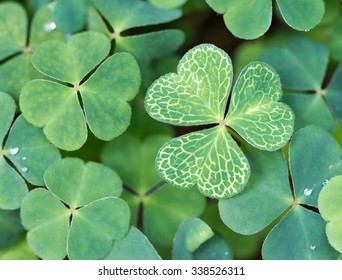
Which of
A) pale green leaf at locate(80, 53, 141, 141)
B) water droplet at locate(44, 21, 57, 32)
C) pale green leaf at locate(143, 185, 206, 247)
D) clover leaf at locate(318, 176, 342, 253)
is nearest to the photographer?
clover leaf at locate(318, 176, 342, 253)

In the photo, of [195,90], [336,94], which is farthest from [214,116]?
[336,94]

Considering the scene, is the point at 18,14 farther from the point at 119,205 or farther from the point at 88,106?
the point at 119,205

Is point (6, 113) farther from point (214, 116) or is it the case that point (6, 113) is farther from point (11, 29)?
point (214, 116)

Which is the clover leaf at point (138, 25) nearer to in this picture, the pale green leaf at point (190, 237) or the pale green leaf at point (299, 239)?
the pale green leaf at point (190, 237)

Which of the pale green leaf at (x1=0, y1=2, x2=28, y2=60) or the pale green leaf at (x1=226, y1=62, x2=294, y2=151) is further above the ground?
the pale green leaf at (x1=0, y1=2, x2=28, y2=60)

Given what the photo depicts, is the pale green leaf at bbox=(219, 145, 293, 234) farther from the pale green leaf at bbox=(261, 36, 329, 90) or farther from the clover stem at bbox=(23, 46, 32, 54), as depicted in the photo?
the clover stem at bbox=(23, 46, 32, 54)

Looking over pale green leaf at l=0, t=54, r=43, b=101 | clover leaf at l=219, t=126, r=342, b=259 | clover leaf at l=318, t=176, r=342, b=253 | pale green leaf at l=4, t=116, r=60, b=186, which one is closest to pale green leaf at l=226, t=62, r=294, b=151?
clover leaf at l=219, t=126, r=342, b=259

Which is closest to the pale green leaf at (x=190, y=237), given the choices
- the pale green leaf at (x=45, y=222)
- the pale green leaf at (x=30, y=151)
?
the pale green leaf at (x=45, y=222)
